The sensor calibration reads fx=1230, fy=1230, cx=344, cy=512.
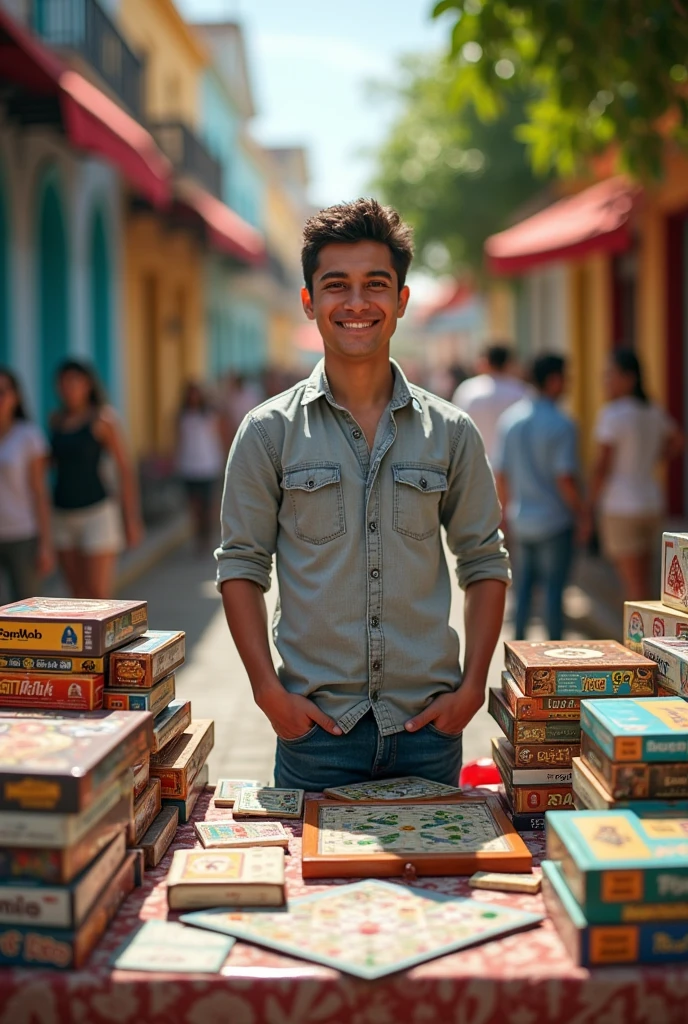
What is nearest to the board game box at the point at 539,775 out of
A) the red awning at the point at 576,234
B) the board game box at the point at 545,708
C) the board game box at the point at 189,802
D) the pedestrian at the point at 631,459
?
the board game box at the point at 545,708

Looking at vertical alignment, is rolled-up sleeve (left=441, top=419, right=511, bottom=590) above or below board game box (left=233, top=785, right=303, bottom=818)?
above

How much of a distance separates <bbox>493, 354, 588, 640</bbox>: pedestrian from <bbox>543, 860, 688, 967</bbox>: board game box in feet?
16.3

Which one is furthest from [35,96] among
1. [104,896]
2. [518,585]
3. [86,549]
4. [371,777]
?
[104,896]

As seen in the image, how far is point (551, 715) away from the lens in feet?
7.84

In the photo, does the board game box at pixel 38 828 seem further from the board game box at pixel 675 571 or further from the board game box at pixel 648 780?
the board game box at pixel 675 571

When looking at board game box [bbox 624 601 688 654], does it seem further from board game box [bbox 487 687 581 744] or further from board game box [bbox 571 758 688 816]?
board game box [bbox 571 758 688 816]

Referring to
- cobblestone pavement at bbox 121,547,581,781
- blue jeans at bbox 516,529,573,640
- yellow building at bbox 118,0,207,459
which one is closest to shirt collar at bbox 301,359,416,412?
cobblestone pavement at bbox 121,547,581,781

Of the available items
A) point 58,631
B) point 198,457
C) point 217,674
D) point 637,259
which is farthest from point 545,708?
point 637,259

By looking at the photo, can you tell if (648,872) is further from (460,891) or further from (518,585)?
(518,585)

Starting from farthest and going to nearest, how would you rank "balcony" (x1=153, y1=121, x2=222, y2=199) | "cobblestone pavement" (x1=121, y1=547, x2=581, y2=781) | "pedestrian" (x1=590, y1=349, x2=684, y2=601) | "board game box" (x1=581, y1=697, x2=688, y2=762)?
"balcony" (x1=153, y1=121, x2=222, y2=199) < "pedestrian" (x1=590, y1=349, x2=684, y2=601) < "cobblestone pavement" (x1=121, y1=547, x2=581, y2=781) < "board game box" (x1=581, y1=697, x2=688, y2=762)

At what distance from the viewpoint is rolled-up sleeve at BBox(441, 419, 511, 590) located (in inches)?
108

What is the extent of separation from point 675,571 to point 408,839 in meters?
0.78

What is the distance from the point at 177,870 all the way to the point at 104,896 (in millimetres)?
156

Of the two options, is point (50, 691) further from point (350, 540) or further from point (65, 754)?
point (350, 540)
